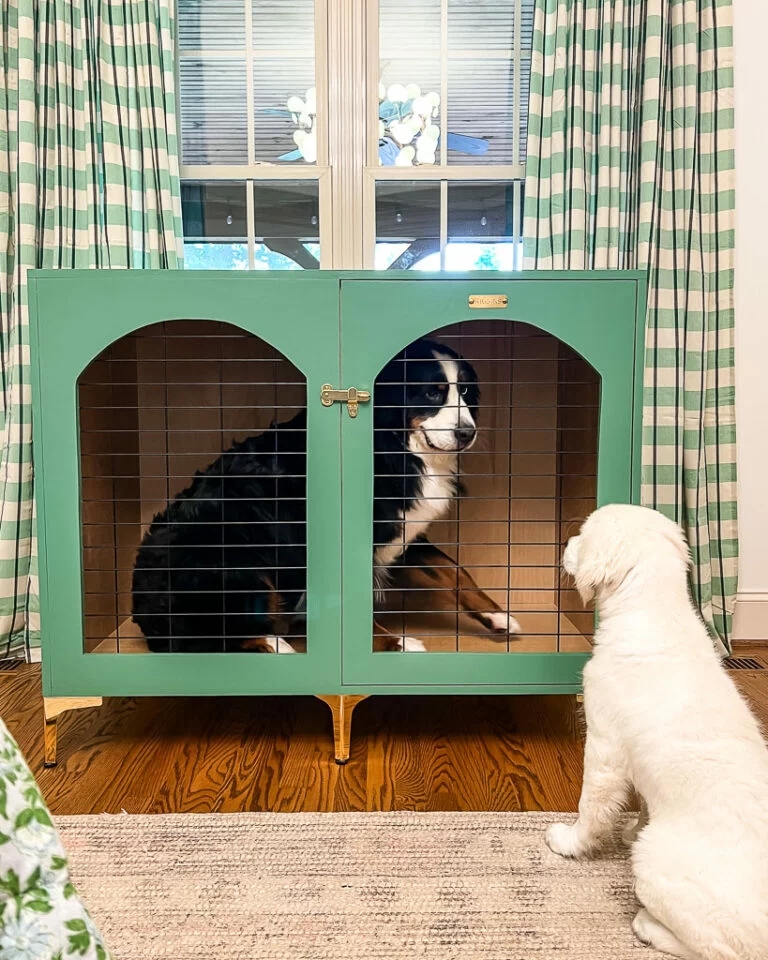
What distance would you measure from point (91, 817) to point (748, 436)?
89.3 inches

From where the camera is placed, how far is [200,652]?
5.35 feet

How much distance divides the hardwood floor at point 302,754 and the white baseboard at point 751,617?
0.41m

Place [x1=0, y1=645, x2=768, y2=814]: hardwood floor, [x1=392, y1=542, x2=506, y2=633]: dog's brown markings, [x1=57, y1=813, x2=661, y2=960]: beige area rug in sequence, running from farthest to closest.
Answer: [x1=392, y1=542, x2=506, y2=633]: dog's brown markings → [x1=0, y1=645, x2=768, y2=814]: hardwood floor → [x1=57, y1=813, x2=661, y2=960]: beige area rug

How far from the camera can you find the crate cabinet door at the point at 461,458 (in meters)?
1.55

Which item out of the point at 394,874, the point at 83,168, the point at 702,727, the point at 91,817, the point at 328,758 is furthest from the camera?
the point at 83,168

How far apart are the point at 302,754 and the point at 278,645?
0.26 meters

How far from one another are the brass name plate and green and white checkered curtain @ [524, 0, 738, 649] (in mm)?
820

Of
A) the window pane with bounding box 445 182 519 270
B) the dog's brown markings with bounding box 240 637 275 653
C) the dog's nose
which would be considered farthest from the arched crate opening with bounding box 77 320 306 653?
the window pane with bounding box 445 182 519 270

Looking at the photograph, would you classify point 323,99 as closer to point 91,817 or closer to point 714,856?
point 91,817

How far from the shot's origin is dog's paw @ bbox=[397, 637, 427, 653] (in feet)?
5.46

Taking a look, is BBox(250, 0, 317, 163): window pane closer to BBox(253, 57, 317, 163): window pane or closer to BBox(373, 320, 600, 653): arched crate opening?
BBox(253, 57, 317, 163): window pane

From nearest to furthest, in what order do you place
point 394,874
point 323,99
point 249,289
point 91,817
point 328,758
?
1. point 394,874
2. point 91,817
3. point 249,289
4. point 328,758
5. point 323,99

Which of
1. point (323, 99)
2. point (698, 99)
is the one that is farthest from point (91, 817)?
point (698, 99)

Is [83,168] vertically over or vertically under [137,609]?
over
